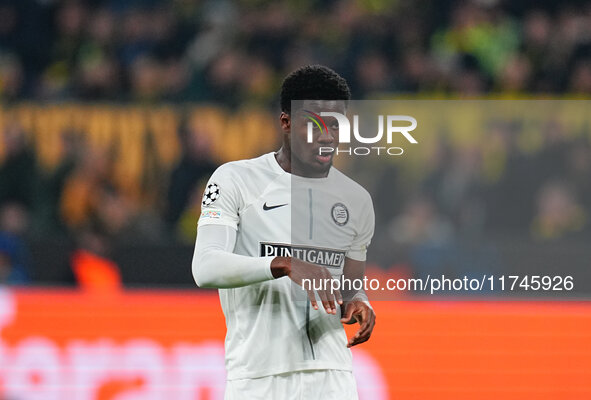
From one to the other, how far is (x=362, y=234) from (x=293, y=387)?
25.3 inches

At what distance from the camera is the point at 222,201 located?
3.40m

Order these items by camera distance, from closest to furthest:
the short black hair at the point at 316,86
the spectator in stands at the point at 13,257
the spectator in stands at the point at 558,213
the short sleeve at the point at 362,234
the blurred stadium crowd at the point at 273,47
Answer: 1. the short black hair at the point at 316,86
2. the short sleeve at the point at 362,234
3. the spectator in stands at the point at 13,257
4. the spectator in stands at the point at 558,213
5. the blurred stadium crowd at the point at 273,47

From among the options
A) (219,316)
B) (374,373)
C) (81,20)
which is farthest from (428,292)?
(81,20)

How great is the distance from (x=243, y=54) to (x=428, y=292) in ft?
12.1

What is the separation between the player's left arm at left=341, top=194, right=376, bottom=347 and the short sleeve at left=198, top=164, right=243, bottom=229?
18.9 inches

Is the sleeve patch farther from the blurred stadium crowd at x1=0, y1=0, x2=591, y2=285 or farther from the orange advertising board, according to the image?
the blurred stadium crowd at x1=0, y1=0, x2=591, y2=285

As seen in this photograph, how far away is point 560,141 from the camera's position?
7891mm

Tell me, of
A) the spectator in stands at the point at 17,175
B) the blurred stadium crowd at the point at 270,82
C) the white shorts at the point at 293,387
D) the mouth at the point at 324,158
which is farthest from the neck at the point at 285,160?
the spectator in stands at the point at 17,175

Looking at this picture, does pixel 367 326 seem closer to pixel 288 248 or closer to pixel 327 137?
pixel 288 248

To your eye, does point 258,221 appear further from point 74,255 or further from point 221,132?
point 221,132

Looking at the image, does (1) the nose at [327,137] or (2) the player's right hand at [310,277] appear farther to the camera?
(1) the nose at [327,137]

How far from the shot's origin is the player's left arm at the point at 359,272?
3.34m

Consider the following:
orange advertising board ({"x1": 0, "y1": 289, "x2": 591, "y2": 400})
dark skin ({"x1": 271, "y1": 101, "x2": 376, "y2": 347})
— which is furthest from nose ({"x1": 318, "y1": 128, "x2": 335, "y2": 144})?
orange advertising board ({"x1": 0, "y1": 289, "x2": 591, "y2": 400})

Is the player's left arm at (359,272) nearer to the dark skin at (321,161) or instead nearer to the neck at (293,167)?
the dark skin at (321,161)
